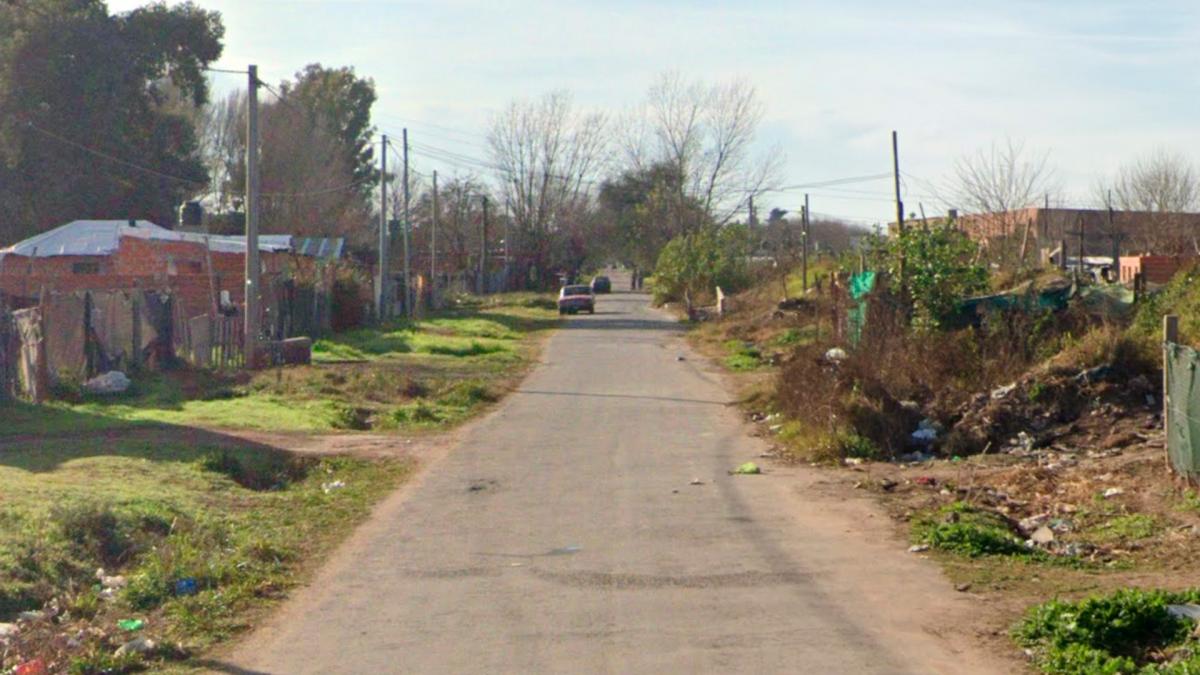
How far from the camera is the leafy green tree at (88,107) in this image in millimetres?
49250

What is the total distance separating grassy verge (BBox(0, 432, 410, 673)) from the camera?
838cm

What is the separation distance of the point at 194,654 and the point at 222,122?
248 ft

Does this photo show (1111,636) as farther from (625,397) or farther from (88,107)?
(88,107)

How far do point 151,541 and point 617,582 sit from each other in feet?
12.7

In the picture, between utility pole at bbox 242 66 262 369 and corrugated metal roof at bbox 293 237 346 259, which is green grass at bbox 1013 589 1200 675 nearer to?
utility pole at bbox 242 66 262 369

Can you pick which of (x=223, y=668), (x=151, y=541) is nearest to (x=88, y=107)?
(x=151, y=541)

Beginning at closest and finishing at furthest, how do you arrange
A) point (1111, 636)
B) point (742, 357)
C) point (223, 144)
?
point (1111, 636) → point (742, 357) → point (223, 144)

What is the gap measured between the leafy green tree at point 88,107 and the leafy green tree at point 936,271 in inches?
1418

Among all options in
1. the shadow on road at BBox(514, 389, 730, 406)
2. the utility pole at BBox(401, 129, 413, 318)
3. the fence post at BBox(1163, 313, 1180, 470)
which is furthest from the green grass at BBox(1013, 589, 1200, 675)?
the utility pole at BBox(401, 129, 413, 318)

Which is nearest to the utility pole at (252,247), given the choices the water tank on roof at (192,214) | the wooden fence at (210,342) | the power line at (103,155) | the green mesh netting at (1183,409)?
the wooden fence at (210,342)

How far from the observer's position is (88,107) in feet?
166

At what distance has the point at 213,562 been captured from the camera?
399 inches

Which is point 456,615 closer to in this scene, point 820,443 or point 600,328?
point 820,443

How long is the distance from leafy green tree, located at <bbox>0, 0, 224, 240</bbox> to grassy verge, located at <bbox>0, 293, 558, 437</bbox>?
18.7 m
